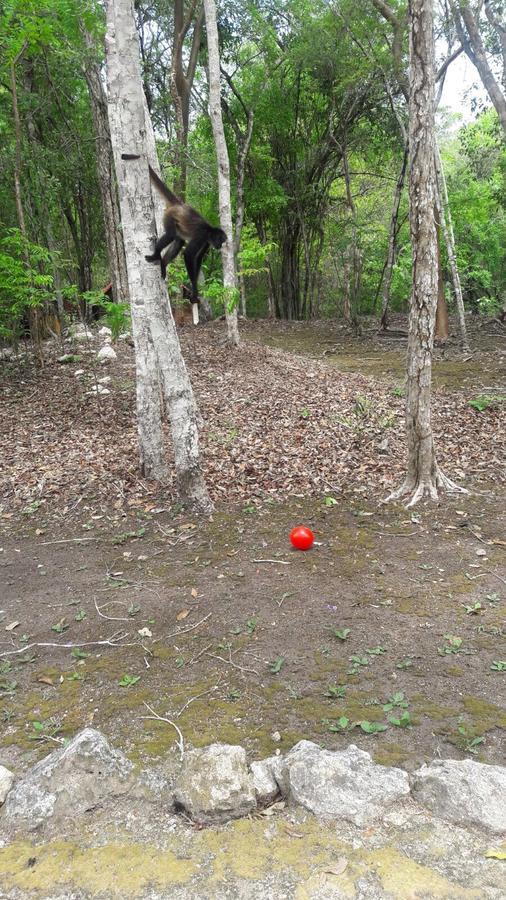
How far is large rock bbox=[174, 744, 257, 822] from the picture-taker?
85.9 inches

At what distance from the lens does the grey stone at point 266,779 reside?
226 cm

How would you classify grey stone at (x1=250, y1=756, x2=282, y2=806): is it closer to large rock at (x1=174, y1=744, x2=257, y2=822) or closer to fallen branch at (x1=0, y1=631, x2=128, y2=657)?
large rock at (x1=174, y1=744, x2=257, y2=822)

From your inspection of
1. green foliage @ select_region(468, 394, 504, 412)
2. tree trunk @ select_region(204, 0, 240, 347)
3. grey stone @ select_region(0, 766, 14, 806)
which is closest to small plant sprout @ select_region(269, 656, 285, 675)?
grey stone @ select_region(0, 766, 14, 806)

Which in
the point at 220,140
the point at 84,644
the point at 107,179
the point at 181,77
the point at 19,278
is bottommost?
the point at 84,644

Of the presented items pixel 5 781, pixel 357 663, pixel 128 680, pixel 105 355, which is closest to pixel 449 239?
pixel 105 355

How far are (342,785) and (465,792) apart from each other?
1.58 ft

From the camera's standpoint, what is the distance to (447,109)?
1619cm

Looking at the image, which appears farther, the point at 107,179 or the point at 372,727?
the point at 107,179

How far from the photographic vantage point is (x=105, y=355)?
32.5ft

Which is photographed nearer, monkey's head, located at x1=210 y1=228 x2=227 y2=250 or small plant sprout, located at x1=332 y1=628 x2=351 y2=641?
small plant sprout, located at x1=332 y1=628 x2=351 y2=641

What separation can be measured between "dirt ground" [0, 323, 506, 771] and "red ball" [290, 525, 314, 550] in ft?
0.31

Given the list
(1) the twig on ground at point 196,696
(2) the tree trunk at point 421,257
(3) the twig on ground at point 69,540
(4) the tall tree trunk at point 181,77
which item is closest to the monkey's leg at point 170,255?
(2) the tree trunk at point 421,257

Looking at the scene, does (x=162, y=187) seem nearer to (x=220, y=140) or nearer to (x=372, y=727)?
(x=372, y=727)

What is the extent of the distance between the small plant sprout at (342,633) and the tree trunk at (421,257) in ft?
6.60
